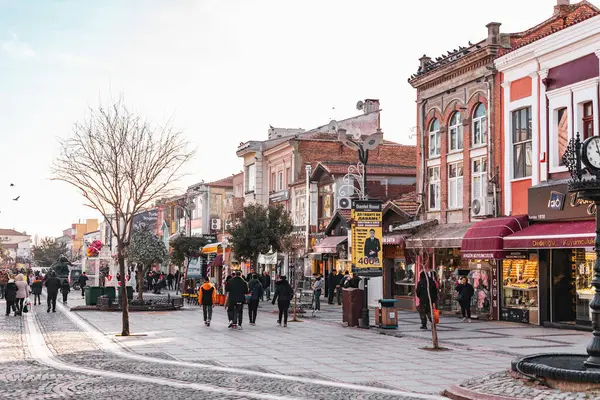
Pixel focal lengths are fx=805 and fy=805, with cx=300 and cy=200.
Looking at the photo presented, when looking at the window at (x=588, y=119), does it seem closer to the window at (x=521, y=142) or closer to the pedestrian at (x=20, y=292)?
the window at (x=521, y=142)

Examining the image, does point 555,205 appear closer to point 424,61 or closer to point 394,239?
point 394,239

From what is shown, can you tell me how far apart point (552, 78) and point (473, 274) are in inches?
311

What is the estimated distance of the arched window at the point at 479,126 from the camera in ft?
97.9

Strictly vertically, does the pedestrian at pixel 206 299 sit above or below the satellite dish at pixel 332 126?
below

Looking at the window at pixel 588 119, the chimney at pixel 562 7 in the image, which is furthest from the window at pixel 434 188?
the window at pixel 588 119

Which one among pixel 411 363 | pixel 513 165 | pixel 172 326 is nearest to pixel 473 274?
pixel 513 165

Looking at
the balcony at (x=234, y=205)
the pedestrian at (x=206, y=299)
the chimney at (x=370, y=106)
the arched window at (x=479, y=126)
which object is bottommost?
the pedestrian at (x=206, y=299)

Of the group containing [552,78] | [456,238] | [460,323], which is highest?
[552,78]

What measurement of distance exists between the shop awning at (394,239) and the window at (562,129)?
32.3 feet

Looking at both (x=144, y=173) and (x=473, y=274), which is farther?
(x=473, y=274)

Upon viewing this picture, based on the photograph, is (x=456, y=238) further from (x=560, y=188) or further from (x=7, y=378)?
(x=7, y=378)

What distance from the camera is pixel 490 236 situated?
2616 centimetres

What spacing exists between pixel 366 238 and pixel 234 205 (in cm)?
3699

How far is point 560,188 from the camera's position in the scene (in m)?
24.3
